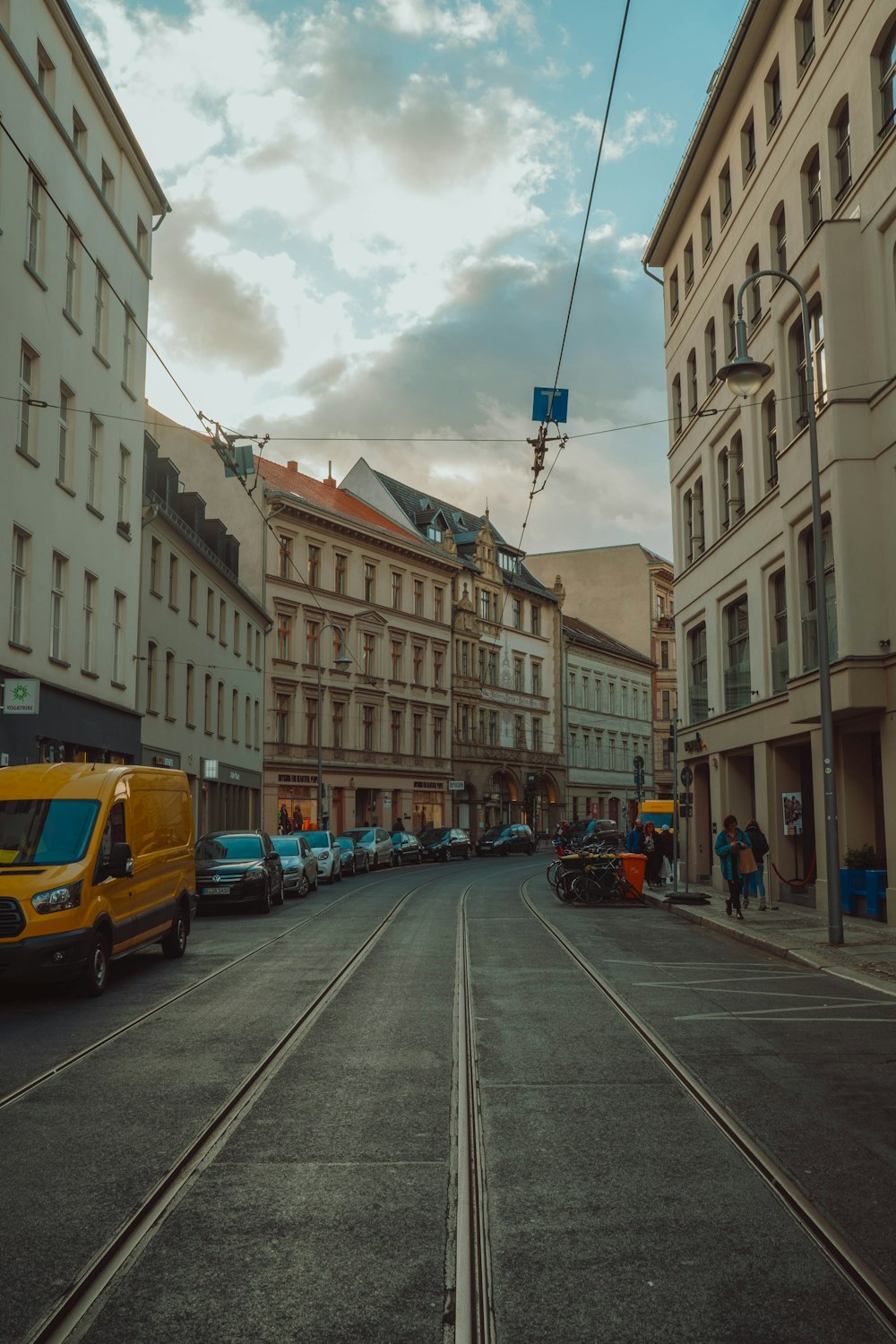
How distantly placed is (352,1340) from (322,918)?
18.7m

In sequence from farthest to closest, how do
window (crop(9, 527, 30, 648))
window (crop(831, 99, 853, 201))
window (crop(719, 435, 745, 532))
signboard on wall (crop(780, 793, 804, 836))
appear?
window (crop(719, 435, 745, 532)), signboard on wall (crop(780, 793, 804, 836)), window (crop(9, 527, 30, 648)), window (crop(831, 99, 853, 201))

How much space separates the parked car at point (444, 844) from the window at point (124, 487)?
90.5 ft

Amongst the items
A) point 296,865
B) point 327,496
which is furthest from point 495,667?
point 296,865

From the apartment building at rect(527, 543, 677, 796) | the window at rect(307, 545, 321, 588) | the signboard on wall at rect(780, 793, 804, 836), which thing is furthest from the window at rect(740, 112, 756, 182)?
the apartment building at rect(527, 543, 677, 796)

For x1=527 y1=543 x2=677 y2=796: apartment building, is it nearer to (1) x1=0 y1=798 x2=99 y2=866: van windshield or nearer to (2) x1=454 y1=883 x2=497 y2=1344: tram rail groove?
(1) x1=0 y1=798 x2=99 y2=866: van windshield

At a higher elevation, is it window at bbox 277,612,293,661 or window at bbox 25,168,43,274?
window at bbox 25,168,43,274

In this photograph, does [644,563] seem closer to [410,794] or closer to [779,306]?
[410,794]

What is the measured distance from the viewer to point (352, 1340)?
3957mm

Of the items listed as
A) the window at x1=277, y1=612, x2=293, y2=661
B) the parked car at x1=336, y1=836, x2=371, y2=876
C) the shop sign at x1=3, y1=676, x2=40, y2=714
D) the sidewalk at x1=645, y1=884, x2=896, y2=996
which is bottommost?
the sidewalk at x1=645, y1=884, x2=896, y2=996

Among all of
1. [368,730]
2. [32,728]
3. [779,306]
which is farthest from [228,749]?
[779,306]

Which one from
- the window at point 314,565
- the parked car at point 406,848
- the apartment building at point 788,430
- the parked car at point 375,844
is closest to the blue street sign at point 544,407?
the apartment building at point 788,430

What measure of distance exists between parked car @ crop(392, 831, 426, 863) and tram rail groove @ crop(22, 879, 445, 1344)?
4121 cm

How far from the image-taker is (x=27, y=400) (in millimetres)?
24078

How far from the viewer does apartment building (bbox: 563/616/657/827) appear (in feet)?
279
